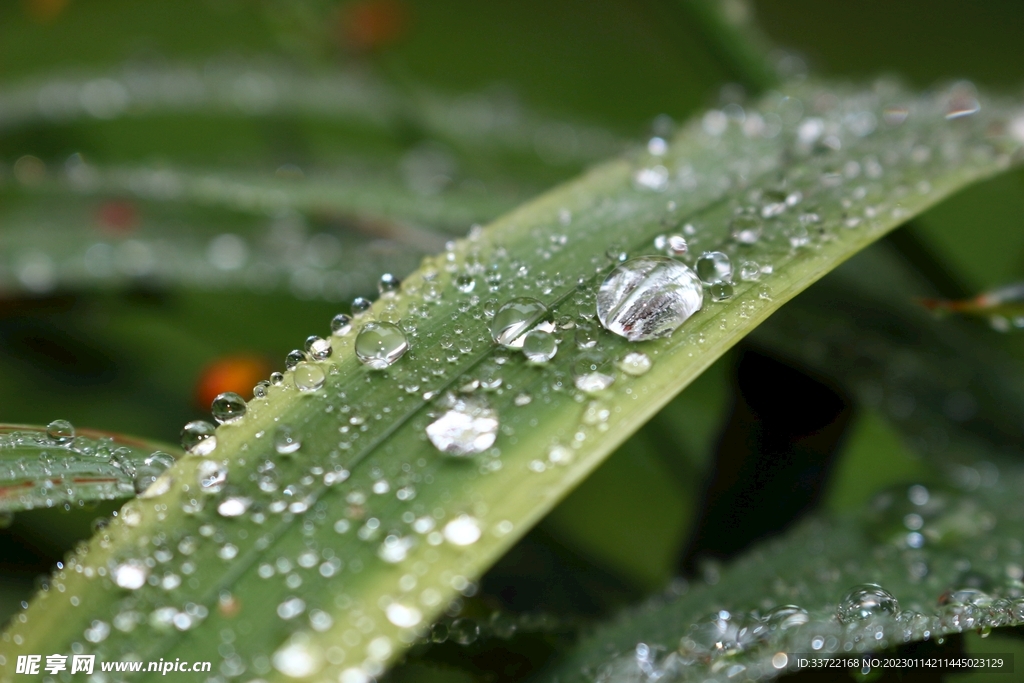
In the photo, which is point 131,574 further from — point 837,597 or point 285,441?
point 837,597

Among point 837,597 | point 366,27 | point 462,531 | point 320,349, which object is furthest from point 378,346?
point 366,27

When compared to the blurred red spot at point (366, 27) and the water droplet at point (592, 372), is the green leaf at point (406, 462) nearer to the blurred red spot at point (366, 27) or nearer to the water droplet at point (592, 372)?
the water droplet at point (592, 372)

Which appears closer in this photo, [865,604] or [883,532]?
[865,604]

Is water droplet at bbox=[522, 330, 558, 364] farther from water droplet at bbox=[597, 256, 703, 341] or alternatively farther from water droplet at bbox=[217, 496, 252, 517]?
water droplet at bbox=[217, 496, 252, 517]

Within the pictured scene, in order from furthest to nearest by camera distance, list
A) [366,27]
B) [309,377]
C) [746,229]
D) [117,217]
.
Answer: [366,27]
[117,217]
[746,229]
[309,377]

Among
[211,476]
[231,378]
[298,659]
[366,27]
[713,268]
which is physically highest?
[366,27]

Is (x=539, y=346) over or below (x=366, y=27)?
below

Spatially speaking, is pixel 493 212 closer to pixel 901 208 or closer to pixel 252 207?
pixel 252 207

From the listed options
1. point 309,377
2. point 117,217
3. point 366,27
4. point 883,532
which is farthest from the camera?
point 366,27
